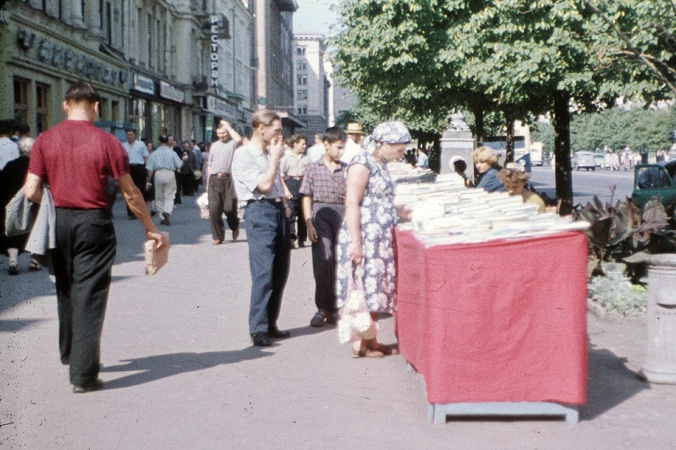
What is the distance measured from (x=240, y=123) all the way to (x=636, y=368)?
2470 inches

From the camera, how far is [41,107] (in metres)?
24.5

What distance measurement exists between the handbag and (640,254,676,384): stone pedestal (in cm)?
185

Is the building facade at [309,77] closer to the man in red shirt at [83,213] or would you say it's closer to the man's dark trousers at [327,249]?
the man's dark trousers at [327,249]

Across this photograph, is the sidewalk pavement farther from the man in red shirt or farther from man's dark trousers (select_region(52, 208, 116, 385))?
the man in red shirt

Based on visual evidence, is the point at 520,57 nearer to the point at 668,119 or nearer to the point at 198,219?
the point at 198,219

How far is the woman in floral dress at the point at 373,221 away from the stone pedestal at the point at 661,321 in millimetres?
1727

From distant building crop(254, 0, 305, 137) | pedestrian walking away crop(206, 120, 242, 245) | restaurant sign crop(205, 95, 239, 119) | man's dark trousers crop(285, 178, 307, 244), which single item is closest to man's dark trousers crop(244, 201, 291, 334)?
man's dark trousers crop(285, 178, 307, 244)

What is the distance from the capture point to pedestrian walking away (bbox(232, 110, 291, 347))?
7.30 m

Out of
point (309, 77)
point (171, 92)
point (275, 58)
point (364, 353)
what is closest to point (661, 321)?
point (364, 353)

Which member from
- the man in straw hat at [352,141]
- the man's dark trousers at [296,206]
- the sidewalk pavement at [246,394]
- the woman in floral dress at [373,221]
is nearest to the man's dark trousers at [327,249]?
the sidewalk pavement at [246,394]

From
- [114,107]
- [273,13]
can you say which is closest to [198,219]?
[114,107]

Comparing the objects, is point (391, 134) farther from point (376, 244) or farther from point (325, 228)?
point (325, 228)

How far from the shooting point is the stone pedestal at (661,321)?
6.04 m

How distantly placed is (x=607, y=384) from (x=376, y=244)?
177 centimetres
